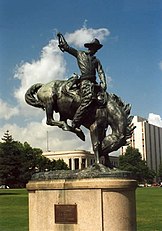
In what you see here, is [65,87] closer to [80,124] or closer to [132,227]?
[80,124]

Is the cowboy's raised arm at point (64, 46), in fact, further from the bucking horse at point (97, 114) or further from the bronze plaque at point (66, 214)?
the bronze plaque at point (66, 214)

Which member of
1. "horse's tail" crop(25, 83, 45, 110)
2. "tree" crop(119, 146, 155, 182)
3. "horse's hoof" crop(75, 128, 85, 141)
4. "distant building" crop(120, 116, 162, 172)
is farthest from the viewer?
"distant building" crop(120, 116, 162, 172)

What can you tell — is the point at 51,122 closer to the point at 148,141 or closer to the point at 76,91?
the point at 76,91

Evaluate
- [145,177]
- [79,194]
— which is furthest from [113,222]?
[145,177]

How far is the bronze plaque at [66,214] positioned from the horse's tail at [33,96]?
9.48 feet

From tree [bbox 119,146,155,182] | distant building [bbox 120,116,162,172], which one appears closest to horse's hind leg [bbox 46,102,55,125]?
tree [bbox 119,146,155,182]

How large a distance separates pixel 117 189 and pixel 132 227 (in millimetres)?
954

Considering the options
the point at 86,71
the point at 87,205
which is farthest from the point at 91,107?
the point at 87,205

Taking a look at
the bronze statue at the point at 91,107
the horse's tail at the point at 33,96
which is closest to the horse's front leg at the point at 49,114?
the bronze statue at the point at 91,107

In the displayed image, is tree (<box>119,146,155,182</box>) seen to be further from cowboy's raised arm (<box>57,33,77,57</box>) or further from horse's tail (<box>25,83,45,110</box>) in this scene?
cowboy's raised arm (<box>57,33,77,57</box>)

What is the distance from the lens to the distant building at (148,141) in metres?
134

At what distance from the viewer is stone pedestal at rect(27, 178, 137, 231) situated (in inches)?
365

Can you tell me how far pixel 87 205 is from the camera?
9.35 metres

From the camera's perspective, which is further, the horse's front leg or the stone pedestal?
the horse's front leg
